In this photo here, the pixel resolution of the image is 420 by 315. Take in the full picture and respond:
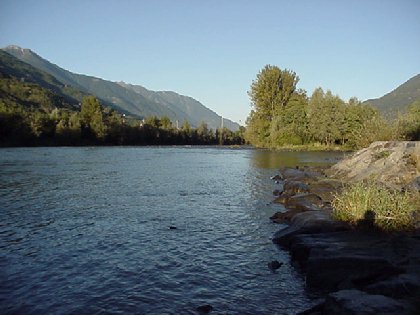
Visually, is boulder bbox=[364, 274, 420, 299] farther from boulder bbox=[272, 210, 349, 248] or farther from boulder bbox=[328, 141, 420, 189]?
boulder bbox=[328, 141, 420, 189]

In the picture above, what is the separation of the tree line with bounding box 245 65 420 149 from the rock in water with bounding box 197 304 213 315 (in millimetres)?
71188

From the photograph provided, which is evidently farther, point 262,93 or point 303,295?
point 262,93

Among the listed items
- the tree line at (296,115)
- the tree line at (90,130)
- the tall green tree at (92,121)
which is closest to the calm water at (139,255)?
the tree line at (296,115)

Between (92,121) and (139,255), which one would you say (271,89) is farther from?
(139,255)

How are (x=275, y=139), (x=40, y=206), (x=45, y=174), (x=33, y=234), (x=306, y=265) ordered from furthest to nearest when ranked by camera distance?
(x=275, y=139) < (x=45, y=174) < (x=40, y=206) < (x=33, y=234) < (x=306, y=265)

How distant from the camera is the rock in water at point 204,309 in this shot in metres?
9.01

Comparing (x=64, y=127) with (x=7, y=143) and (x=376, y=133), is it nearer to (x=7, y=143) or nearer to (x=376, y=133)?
(x=7, y=143)

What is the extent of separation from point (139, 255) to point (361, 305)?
8.14 metres

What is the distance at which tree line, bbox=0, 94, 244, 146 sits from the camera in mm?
101062

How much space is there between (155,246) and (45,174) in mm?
25838

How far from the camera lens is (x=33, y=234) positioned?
50.2 feet

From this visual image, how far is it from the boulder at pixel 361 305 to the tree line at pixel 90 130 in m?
104

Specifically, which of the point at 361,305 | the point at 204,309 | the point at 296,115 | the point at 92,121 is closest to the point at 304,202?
the point at 204,309

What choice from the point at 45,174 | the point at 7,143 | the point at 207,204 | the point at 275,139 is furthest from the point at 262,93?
the point at 207,204
